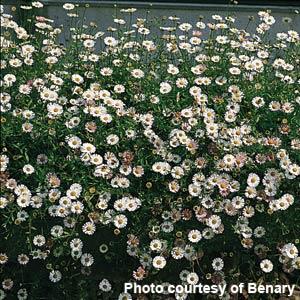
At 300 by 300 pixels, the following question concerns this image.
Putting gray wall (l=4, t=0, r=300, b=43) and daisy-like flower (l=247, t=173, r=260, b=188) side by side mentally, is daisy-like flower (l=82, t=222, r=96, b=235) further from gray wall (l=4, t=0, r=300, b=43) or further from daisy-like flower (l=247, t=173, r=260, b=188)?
gray wall (l=4, t=0, r=300, b=43)

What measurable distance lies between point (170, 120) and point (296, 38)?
3.35 feet

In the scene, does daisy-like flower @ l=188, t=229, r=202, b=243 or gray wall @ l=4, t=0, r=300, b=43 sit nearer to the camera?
daisy-like flower @ l=188, t=229, r=202, b=243

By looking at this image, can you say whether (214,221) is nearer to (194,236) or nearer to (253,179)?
(194,236)

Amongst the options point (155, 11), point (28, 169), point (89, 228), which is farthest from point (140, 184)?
point (155, 11)

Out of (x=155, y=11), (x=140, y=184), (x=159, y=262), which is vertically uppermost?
(x=155, y=11)

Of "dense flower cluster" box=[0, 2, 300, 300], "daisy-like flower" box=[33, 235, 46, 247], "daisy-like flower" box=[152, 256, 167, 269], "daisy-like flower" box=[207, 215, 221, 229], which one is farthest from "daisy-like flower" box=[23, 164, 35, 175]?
"daisy-like flower" box=[207, 215, 221, 229]

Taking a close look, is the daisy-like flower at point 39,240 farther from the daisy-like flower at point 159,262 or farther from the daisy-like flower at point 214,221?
the daisy-like flower at point 214,221

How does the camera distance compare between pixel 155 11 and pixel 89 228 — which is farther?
pixel 155 11

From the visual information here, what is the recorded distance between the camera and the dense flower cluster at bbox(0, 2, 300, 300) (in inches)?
136

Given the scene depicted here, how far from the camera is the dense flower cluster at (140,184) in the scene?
346 centimetres

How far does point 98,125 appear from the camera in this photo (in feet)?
11.9

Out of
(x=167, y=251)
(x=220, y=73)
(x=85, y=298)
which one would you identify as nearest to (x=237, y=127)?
(x=220, y=73)

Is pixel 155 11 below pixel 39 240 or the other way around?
the other way around

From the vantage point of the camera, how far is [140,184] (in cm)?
350
